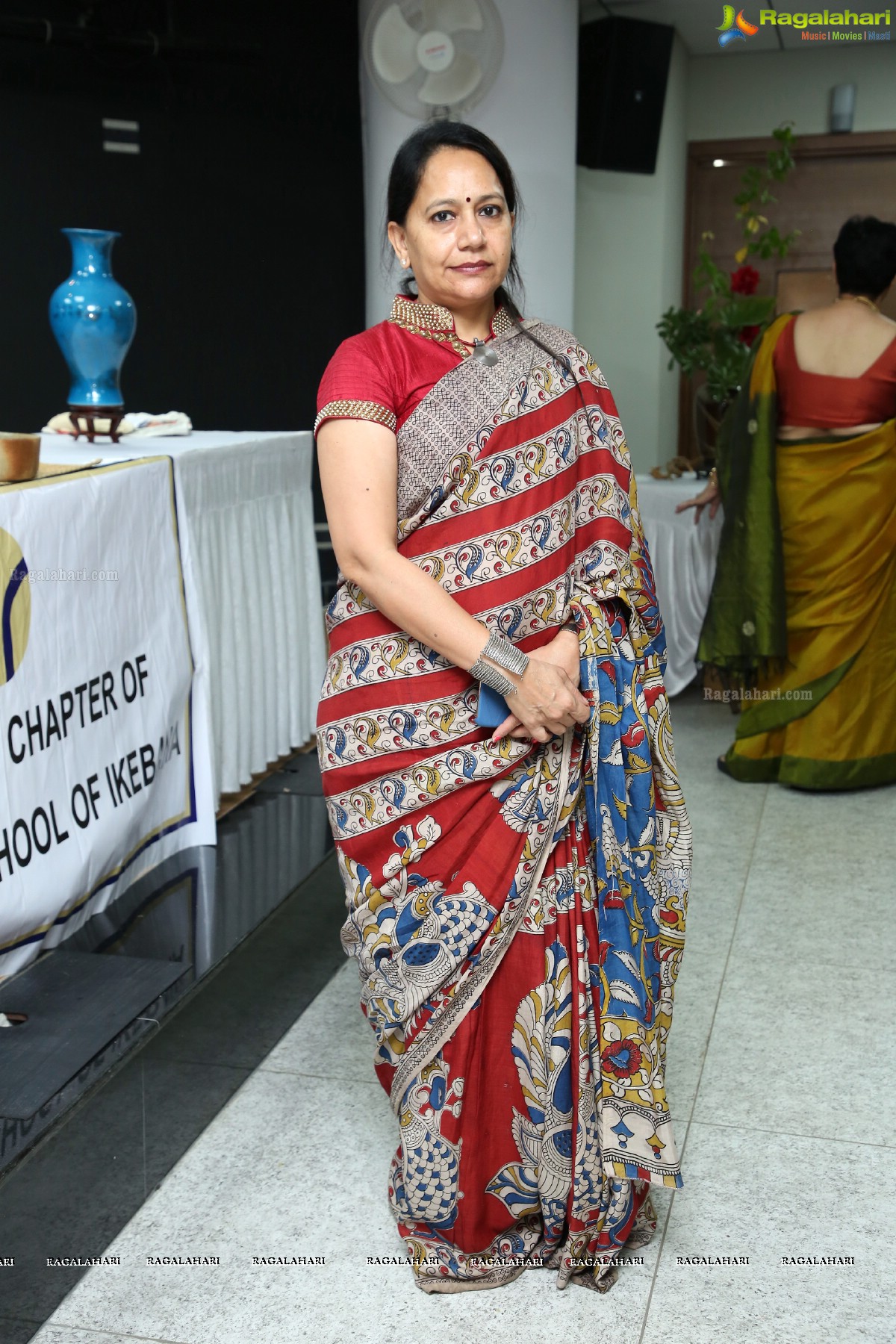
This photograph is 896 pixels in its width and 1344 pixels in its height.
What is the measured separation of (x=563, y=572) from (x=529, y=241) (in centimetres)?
344

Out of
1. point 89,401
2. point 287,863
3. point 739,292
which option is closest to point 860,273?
point 739,292

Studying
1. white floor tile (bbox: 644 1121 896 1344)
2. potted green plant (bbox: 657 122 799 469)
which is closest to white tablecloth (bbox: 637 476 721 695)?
potted green plant (bbox: 657 122 799 469)

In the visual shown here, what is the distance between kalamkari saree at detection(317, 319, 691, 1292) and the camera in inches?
58.7

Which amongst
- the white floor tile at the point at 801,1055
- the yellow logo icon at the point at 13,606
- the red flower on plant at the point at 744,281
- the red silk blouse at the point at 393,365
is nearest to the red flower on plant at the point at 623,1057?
the white floor tile at the point at 801,1055

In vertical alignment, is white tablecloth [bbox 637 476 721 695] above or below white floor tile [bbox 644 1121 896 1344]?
above

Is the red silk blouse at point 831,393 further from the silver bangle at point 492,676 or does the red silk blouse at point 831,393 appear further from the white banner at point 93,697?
the silver bangle at point 492,676

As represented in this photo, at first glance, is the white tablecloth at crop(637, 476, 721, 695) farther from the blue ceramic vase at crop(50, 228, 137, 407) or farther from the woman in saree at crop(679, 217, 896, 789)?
the blue ceramic vase at crop(50, 228, 137, 407)

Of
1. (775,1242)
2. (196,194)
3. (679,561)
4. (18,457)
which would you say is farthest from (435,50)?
(775,1242)

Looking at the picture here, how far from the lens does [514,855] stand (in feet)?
4.93

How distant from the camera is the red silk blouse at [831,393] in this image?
3.37 metres

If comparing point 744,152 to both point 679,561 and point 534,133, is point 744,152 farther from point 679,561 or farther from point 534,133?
point 679,561

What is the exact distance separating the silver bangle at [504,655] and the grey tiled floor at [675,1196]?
0.78 metres

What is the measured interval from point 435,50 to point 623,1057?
136 inches

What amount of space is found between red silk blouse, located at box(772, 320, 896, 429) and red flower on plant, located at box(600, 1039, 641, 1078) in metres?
2.39
